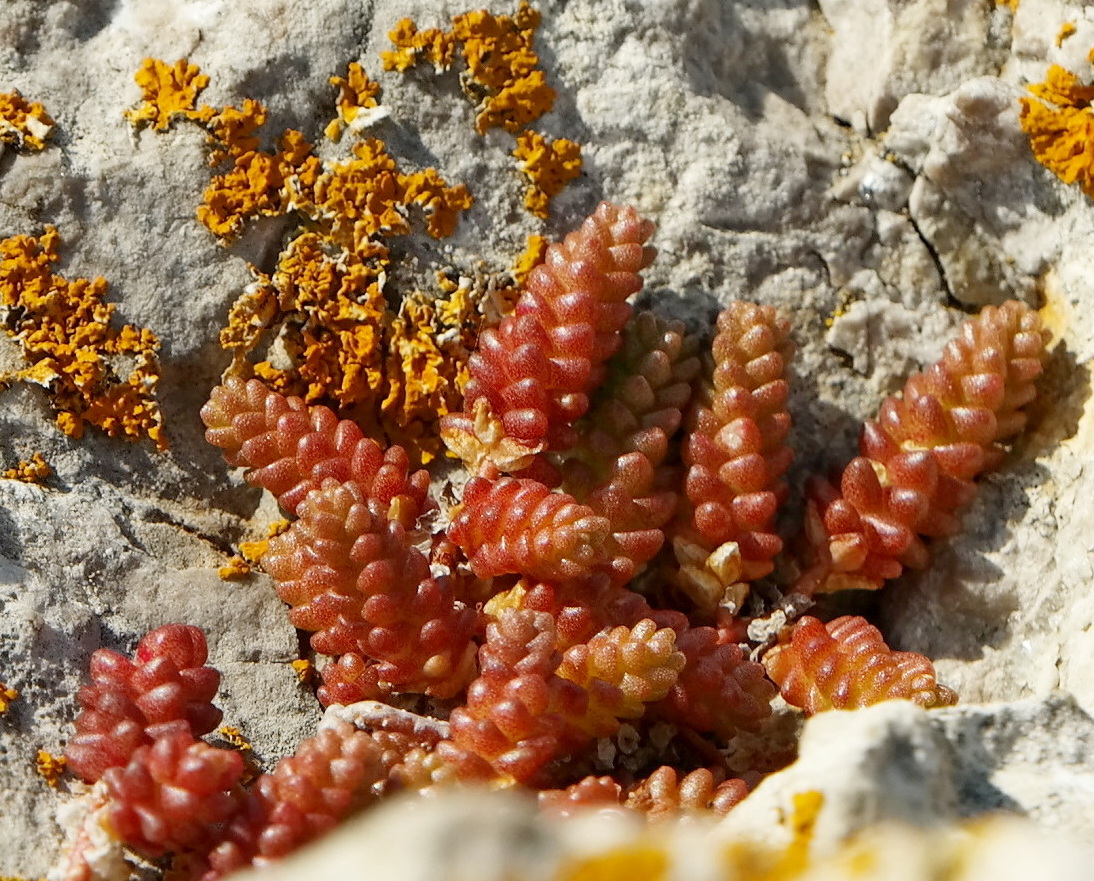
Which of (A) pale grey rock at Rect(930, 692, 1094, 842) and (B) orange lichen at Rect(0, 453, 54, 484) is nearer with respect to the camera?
(A) pale grey rock at Rect(930, 692, 1094, 842)

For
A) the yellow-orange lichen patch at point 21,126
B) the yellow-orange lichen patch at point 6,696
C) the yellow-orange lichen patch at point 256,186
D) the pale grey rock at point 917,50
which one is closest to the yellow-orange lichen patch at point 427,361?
the yellow-orange lichen patch at point 256,186

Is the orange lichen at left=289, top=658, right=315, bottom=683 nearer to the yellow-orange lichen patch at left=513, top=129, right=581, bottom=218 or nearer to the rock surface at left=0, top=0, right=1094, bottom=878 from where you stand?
the rock surface at left=0, top=0, right=1094, bottom=878

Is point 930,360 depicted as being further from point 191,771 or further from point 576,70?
point 191,771

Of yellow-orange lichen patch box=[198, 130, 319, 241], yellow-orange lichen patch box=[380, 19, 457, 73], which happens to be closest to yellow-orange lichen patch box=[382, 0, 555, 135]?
yellow-orange lichen patch box=[380, 19, 457, 73]

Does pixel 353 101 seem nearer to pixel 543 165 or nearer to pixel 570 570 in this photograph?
pixel 543 165

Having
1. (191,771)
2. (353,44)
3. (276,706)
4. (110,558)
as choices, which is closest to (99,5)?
(353,44)

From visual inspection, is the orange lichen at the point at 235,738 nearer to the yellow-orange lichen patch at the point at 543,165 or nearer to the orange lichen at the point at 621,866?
the orange lichen at the point at 621,866
